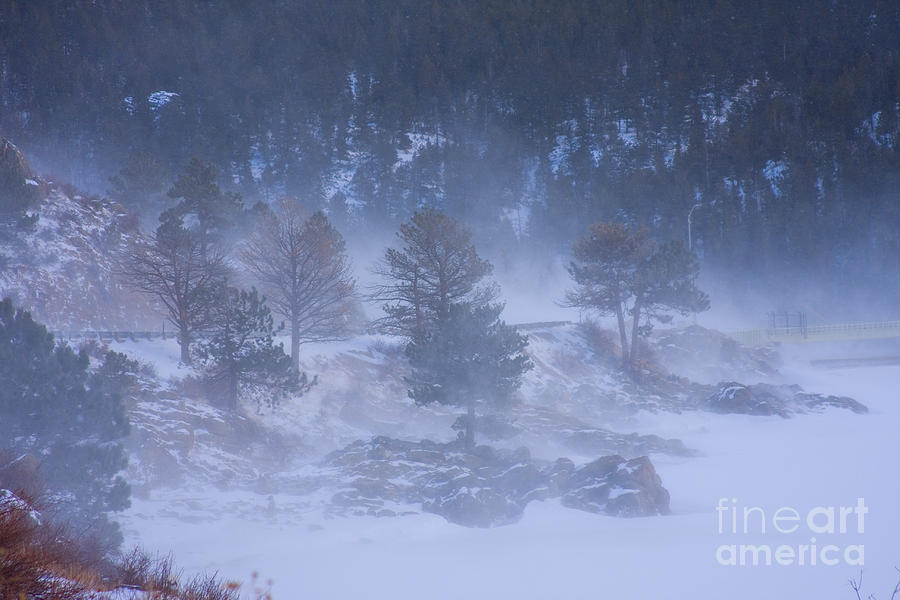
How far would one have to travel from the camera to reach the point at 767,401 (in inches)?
1340

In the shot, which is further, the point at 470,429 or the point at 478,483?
the point at 470,429

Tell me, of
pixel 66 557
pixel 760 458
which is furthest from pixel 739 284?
pixel 66 557

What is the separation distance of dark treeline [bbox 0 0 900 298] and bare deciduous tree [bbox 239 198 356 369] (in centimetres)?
3112

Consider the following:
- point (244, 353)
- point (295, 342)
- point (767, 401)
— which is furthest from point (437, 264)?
point (767, 401)

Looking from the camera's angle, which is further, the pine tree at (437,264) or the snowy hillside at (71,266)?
the snowy hillside at (71,266)

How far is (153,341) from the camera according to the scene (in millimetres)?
26547

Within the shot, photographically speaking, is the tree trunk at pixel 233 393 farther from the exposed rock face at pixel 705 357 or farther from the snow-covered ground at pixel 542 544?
the exposed rock face at pixel 705 357

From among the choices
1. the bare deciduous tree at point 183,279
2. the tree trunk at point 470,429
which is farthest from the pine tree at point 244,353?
the tree trunk at point 470,429

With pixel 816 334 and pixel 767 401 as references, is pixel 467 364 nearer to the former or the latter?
pixel 767 401

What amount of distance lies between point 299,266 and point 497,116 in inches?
3160

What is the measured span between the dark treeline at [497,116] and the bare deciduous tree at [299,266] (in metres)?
31.1

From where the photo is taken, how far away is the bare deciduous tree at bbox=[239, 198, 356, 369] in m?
27.3

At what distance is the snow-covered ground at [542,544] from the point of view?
1467 centimetres

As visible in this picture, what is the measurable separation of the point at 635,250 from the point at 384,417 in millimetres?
19078
